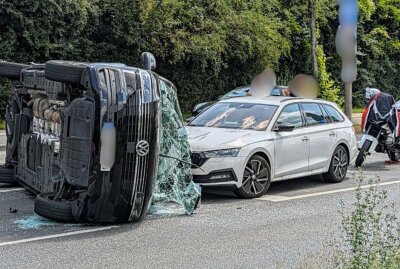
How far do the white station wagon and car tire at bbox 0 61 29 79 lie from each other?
2.69 metres

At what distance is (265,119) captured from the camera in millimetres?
10750

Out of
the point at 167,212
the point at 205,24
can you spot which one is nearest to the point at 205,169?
the point at 167,212

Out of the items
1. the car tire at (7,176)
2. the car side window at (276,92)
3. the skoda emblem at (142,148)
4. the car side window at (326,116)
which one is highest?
the skoda emblem at (142,148)

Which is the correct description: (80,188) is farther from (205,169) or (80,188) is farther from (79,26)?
(79,26)

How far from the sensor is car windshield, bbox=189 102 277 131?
35.2 feet

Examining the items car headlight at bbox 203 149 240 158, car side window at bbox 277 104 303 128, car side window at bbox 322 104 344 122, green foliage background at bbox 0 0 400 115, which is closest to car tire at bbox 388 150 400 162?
car side window at bbox 322 104 344 122

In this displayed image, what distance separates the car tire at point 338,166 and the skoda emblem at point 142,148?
4937 mm

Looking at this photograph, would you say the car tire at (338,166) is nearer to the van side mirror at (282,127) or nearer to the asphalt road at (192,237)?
the van side mirror at (282,127)

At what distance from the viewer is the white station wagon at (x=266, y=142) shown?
382 inches

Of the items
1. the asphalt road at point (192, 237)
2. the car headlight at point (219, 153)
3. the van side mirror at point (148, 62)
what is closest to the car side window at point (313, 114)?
the asphalt road at point (192, 237)

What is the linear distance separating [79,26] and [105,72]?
14801 mm

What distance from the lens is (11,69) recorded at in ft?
33.4

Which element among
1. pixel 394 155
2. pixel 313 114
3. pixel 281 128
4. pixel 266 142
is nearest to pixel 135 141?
pixel 266 142

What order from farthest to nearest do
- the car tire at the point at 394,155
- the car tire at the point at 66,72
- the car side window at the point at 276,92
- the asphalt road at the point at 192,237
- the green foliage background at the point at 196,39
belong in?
the green foliage background at the point at 196,39, the car side window at the point at 276,92, the car tire at the point at 394,155, the car tire at the point at 66,72, the asphalt road at the point at 192,237
